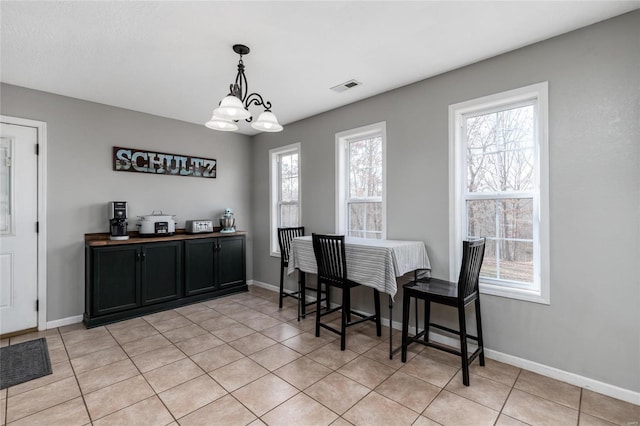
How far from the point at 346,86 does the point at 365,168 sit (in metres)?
0.99

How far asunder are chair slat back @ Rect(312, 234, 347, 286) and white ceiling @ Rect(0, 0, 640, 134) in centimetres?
163

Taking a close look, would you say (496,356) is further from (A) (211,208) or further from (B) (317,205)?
(A) (211,208)

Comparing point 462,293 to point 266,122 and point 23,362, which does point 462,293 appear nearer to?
point 266,122

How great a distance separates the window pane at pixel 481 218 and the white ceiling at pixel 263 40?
50.8 inches

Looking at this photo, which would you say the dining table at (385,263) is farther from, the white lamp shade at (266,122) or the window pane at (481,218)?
the white lamp shade at (266,122)

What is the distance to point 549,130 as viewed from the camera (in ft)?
7.74

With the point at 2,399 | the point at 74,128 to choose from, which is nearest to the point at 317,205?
the point at 74,128

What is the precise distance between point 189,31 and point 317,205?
2506 mm

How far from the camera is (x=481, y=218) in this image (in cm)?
282

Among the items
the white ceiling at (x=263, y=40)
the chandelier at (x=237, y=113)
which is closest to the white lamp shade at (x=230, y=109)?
the chandelier at (x=237, y=113)

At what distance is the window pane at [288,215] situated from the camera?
15.5ft

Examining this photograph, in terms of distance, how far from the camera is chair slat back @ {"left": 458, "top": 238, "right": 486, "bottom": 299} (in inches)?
85.4

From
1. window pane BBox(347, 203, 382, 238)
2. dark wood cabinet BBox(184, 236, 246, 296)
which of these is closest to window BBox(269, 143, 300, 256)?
dark wood cabinet BBox(184, 236, 246, 296)

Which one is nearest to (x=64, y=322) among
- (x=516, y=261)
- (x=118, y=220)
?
(x=118, y=220)
